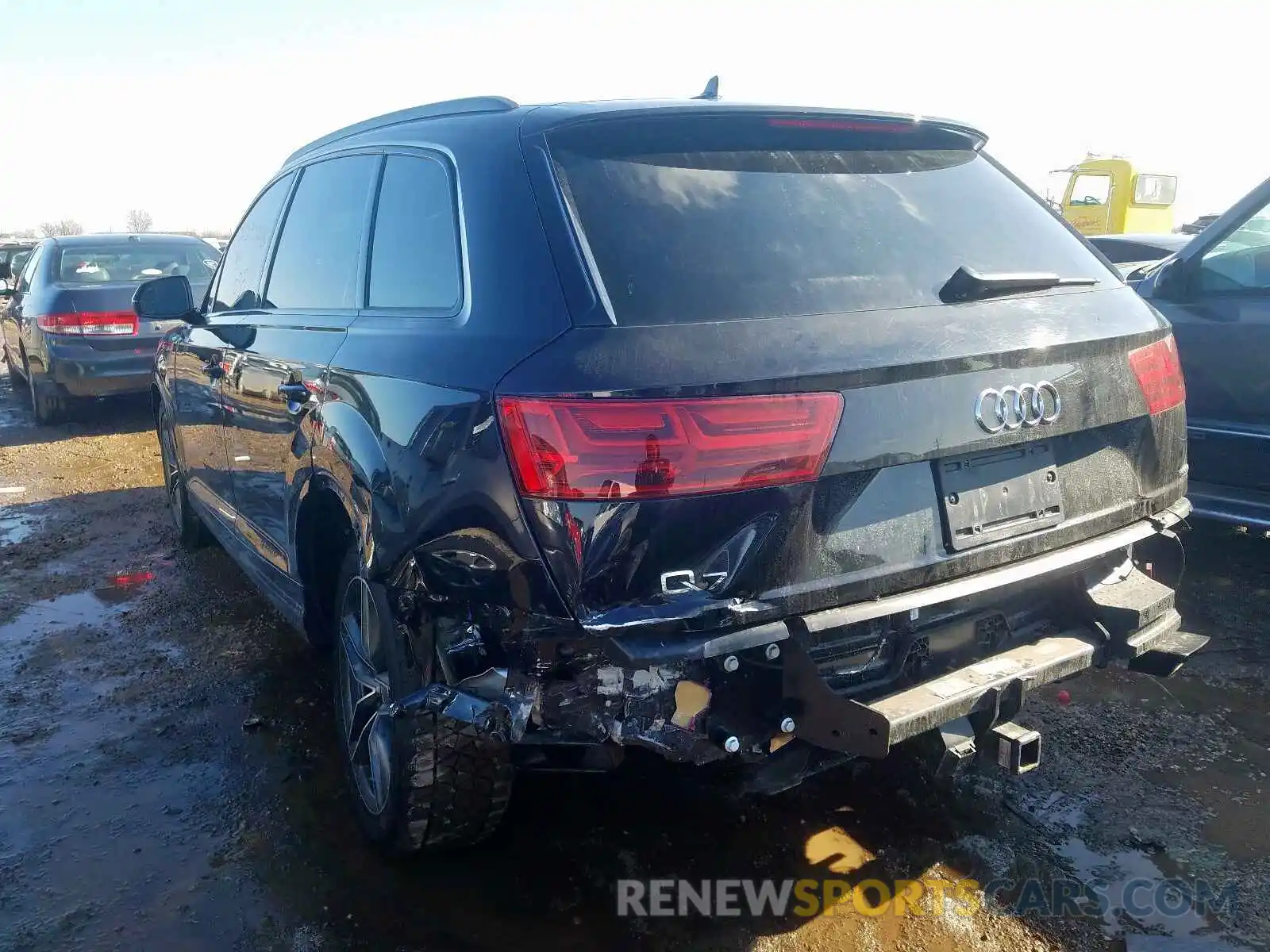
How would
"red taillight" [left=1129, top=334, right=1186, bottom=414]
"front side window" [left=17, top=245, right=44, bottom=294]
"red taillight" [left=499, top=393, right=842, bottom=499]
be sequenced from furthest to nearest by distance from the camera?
"front side window" [left=17, top=245, right=44, bottom=294], "red taillight" [left=1129, top=334, right=1186, bottom=414], "red taillight" [left=499, top=393, right=842, bottom=499]

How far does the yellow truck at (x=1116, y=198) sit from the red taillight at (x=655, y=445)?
1717 centimetres

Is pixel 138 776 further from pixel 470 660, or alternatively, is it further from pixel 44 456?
pixel 44 456

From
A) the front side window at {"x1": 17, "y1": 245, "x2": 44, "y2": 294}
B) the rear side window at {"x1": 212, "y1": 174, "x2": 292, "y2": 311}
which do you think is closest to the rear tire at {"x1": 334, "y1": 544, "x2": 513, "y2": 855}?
the rear side window at {"x1": 212, "y1": 174, "x2": 292, "y2": 311}

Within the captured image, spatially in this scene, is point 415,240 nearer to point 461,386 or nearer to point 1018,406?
point 461,386

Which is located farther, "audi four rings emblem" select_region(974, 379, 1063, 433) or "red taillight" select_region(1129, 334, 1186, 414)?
"red taillight" select_region(1129, 334, 1186, 414)

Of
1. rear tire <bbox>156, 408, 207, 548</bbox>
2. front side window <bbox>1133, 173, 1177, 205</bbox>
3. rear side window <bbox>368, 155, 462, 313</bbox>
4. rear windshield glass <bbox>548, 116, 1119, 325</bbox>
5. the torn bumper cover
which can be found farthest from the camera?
front side window <bbox>1133, 173, 1177, 205</bbox>

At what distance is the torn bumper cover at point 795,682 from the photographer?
2035 millimetres

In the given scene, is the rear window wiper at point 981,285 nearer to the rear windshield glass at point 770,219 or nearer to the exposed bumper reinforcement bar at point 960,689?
the rear windshield glass at point 770,219

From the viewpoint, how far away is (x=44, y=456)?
27.7ft

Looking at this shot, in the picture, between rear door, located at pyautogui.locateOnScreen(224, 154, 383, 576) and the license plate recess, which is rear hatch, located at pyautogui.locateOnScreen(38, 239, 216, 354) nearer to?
rear door, located at pyautogui.locateOnScreen(224, 154, 383, 576)

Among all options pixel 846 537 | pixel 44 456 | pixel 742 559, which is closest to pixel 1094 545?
pixel 846 537

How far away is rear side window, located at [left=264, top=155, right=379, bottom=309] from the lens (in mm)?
3111

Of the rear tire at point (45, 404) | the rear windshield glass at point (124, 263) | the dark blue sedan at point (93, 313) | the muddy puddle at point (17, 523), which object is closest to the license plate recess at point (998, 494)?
the muddy puddle at point (17, 523)

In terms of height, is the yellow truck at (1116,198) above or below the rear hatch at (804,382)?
below
